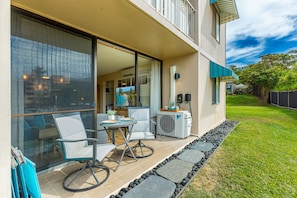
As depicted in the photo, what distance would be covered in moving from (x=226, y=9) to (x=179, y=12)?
13.1ft

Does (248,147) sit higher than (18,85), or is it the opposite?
(18,85)

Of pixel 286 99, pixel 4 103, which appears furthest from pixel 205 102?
pixel 286 99

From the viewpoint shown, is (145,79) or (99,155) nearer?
(99,155)

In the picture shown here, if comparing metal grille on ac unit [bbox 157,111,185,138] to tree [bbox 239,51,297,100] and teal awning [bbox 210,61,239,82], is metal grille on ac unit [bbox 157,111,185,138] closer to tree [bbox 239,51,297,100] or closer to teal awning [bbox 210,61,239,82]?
teal awning [bbox 210,61,239,82]

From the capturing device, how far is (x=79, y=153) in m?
2.27

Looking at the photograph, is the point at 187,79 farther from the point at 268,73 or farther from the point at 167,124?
the point at 268,73

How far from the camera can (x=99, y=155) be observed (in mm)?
2184

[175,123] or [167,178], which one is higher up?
[175,123]

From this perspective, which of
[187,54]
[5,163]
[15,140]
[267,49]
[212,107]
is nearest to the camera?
[5,163]

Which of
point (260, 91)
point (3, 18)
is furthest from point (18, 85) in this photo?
point (260, 91)

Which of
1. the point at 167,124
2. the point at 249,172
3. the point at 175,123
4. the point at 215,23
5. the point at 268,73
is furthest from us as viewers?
the point at 268,73

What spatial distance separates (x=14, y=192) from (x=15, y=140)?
1.20 meters

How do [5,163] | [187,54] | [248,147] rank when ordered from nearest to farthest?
[5,163]
[248,147]
[187,54]

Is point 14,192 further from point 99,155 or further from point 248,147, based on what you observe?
point 248,147
